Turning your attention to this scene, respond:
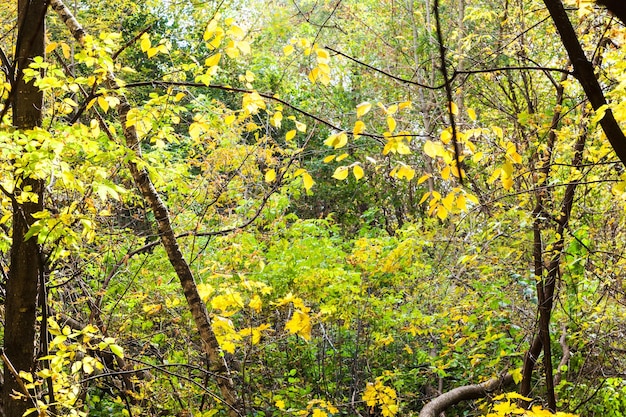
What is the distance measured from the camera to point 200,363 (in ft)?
15.9

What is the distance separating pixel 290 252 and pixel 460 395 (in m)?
1.93

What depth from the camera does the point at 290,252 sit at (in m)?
5.20

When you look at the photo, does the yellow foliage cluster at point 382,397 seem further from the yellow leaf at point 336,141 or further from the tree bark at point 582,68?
the tree bark at point 582,68

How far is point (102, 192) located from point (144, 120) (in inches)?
28.9

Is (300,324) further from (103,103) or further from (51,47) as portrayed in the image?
(51,47)

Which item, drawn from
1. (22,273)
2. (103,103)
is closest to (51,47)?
(103,103)

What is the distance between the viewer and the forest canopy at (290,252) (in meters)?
2.40

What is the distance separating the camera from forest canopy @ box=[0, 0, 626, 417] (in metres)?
2.40

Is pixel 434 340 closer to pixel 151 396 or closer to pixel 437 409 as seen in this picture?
pixel 437 409

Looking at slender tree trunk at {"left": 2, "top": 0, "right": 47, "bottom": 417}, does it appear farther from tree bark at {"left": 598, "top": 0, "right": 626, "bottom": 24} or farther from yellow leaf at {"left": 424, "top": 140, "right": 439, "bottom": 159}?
tree bark at {"left": 598, "top": 0, "right": 626, "bottom": 24}

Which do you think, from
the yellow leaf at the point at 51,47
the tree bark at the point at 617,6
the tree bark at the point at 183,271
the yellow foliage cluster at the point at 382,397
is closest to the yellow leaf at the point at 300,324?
Answer: the tree bark at the point at 183,271

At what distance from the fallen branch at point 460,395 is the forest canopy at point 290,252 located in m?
0.02

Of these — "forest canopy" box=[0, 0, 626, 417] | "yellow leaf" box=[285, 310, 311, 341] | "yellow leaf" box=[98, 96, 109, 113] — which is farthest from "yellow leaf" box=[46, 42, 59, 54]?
"yellow leaf" box=[285, 310, 311, 341]

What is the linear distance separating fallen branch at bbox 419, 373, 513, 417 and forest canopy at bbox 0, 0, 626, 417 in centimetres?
2
